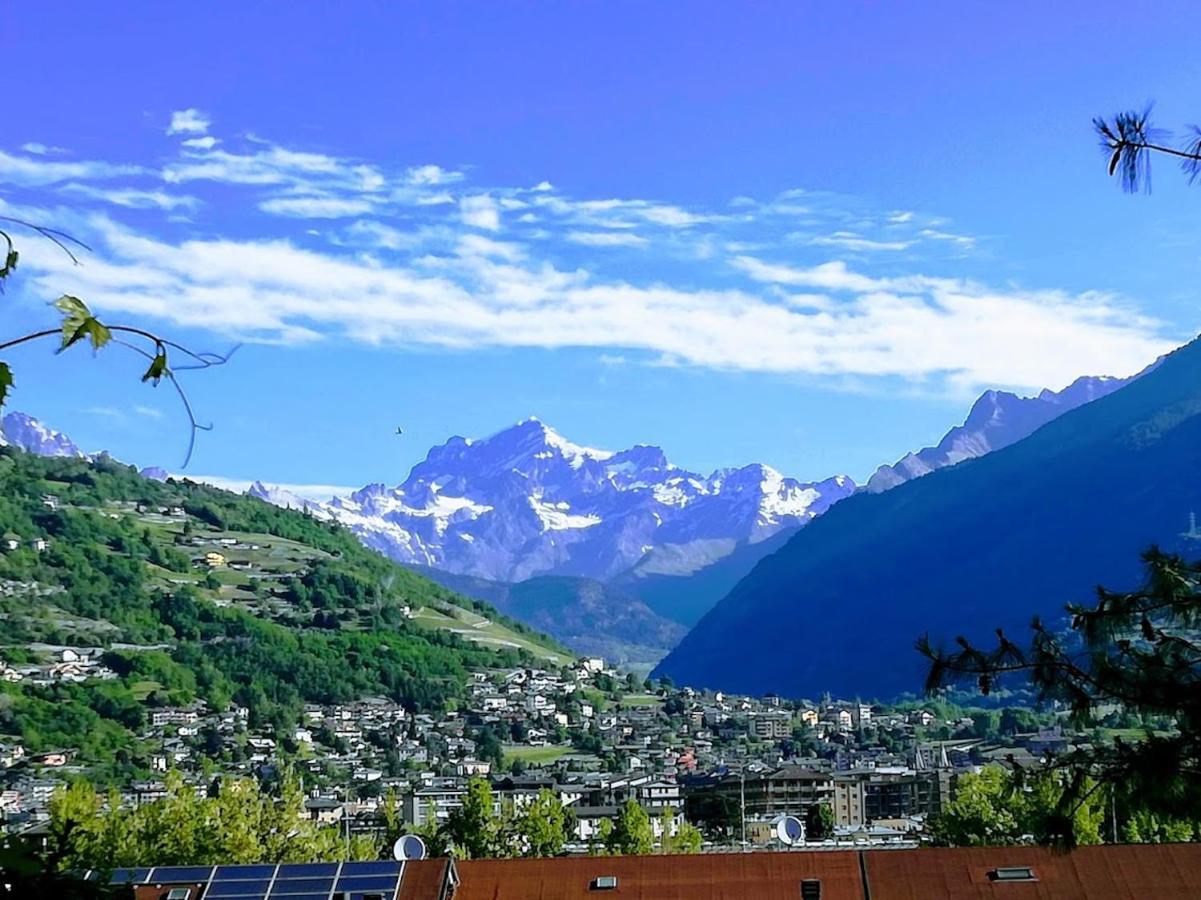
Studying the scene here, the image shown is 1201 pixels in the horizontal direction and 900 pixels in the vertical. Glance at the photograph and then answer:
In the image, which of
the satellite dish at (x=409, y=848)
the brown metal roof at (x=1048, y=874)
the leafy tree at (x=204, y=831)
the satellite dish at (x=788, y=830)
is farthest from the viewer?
the leafy tree at (x=204, y=831)

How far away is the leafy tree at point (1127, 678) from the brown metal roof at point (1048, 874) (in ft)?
68.4

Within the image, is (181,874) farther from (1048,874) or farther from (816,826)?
(816,826)

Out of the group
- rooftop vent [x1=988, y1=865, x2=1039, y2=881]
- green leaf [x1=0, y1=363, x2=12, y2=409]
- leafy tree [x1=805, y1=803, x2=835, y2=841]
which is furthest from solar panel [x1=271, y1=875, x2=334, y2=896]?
leafy tree [x1=805, y1=803, x2=835, y2=841]

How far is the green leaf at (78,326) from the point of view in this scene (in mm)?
4695

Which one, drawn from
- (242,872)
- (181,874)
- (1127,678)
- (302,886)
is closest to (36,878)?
(1127,678)

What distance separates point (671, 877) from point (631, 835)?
76.9 ft

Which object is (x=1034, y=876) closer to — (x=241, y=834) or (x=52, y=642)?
(x=241, y=834)

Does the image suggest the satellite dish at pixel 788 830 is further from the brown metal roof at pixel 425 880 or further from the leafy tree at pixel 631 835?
the leafy tree at pixel 631 835

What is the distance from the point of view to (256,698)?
147625mm

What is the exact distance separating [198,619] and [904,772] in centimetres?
7739

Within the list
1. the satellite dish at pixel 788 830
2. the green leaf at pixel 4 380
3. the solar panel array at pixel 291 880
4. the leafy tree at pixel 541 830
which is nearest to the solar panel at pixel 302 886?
the solar panel array at pixel 291 880

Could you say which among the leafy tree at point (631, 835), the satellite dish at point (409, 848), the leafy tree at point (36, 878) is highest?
the leafy tree at point (631, 835)

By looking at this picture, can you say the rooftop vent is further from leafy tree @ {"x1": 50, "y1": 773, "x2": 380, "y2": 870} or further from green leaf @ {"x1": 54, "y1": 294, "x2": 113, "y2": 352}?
green leaf @ {"x1": 54, "y1": 294, "x2": 113, "y2": 352}

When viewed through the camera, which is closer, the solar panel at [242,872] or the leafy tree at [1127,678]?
the leafy tree at [1127,678]
